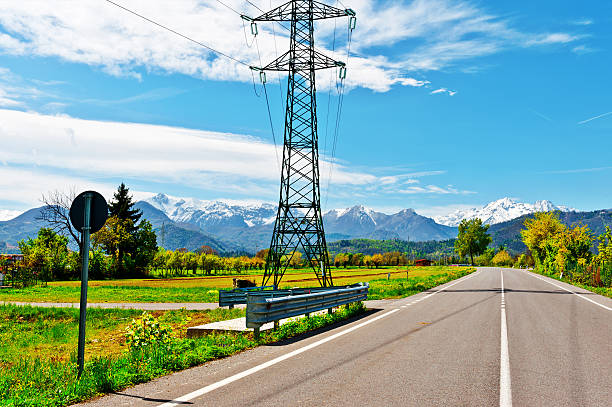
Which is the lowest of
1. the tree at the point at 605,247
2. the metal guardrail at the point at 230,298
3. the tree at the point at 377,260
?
the tree at the point at 377,260

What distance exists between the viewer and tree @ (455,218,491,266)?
552ft

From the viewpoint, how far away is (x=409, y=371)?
7480 mm

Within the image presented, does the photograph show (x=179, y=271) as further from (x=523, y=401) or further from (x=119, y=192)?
(x=523, y=401)

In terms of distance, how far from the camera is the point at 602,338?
11000 millimetres

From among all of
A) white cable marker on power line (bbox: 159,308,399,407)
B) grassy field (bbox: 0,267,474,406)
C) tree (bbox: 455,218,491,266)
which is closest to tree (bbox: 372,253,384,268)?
tree (bbox: 455,218,491,266)

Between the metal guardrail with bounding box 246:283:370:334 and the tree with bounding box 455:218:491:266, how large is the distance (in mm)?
163265

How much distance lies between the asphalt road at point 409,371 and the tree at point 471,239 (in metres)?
164

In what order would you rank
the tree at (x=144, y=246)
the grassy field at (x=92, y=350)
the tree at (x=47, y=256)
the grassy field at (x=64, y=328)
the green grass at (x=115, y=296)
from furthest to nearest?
the tree at (x=144, y=246)
the tree at (x=47, y=256)
the green grass at (x=115, y=296)
the grassy field at (x=64, y=328)
the grassy field at (x=92, y=350)

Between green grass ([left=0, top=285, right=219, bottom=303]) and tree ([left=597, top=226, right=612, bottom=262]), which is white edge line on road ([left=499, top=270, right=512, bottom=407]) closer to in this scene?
green grass ([left=0, top=285, right=219, bottom=303])

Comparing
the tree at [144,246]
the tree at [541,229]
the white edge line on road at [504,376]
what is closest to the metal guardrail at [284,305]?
the white edge line on road at [504,376]

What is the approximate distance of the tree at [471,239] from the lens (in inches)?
6629

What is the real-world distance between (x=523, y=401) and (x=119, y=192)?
305 feet

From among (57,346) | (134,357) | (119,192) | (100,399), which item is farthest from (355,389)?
(119,192)

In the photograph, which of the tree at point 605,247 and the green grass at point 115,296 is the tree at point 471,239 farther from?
the green grass at point 115,296
